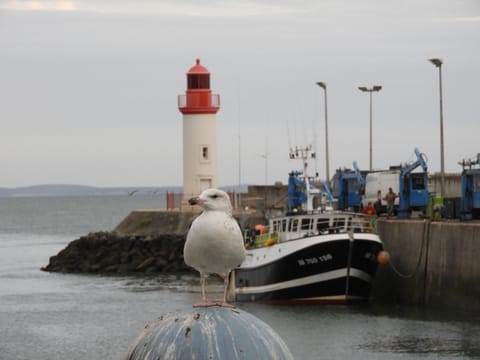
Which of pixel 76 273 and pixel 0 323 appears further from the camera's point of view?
pixel 76 273

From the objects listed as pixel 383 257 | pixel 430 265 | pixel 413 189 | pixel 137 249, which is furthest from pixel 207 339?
pixel 137 249

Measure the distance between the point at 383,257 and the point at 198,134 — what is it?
23648mm

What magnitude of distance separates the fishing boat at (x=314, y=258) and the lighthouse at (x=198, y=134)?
19.4 metres

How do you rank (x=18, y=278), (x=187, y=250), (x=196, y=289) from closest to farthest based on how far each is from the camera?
(x=187, y=250) < (x=196, y=289) < (x=18, y=278)

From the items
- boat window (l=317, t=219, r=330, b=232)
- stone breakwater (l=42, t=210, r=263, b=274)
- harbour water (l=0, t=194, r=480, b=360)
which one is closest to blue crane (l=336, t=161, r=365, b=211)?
stone breakwater (l=42, t=210, r=263, b=274)

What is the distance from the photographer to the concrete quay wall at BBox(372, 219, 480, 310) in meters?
32.3

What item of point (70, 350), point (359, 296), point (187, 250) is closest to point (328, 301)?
point (359, 296)

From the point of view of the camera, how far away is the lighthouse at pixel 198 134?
58.0m

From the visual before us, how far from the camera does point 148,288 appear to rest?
47.5 metres

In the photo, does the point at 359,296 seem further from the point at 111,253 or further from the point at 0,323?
the point at 111,253

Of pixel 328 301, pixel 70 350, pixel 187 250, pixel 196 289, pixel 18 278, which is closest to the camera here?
pixel 187 250

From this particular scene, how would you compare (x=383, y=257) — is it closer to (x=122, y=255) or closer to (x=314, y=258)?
(x=314, y=258)

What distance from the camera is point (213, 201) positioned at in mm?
8383

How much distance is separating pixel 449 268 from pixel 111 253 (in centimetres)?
2628
